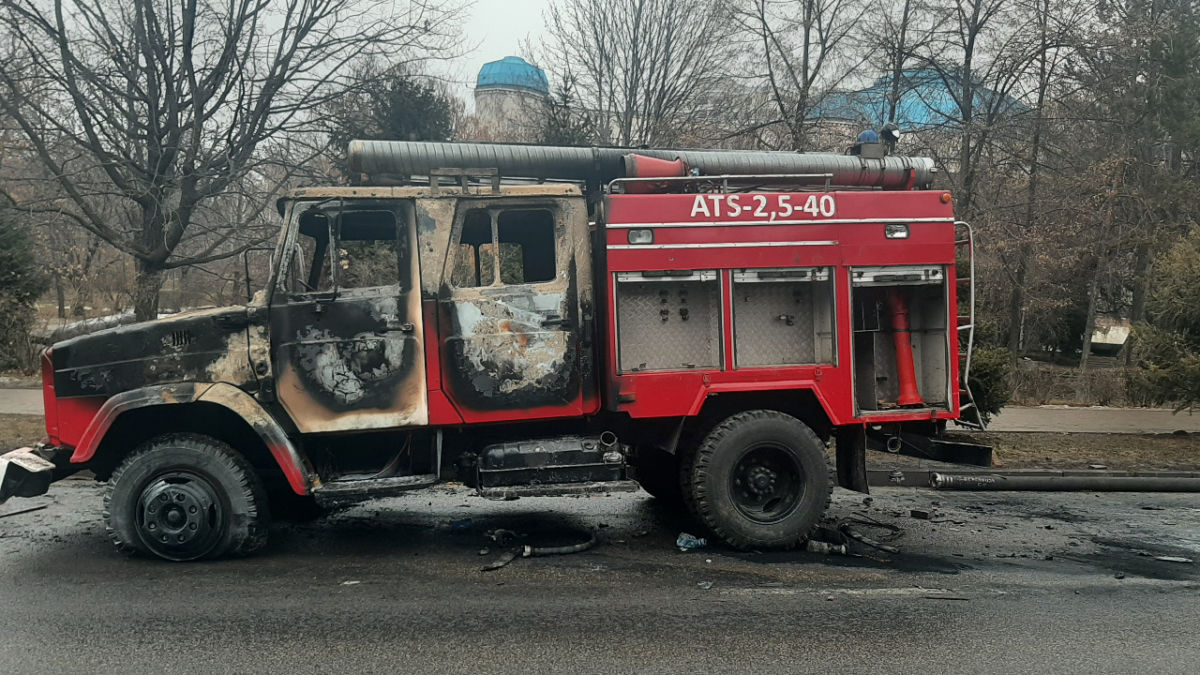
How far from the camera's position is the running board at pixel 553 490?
580cm

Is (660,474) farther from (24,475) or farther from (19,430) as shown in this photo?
(19,430)

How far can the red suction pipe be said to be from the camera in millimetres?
6458

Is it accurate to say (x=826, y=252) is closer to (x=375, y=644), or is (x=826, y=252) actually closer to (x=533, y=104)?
(x=375, y=644)

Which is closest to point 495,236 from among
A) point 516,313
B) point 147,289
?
point 516,313

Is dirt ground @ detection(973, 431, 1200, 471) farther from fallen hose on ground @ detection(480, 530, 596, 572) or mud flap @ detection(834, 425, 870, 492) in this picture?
fallen hose on ground @ detection(480, 530, 596, 572)

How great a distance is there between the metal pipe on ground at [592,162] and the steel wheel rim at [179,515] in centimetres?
246

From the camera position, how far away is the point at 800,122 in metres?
17.4

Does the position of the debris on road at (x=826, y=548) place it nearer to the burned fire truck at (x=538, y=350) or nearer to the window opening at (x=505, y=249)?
the burned fire truck at (x=538, y=350)

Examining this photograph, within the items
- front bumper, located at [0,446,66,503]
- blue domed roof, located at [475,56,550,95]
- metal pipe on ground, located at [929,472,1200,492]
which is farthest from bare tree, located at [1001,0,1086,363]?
front bumper, located at [0,446,66,503]

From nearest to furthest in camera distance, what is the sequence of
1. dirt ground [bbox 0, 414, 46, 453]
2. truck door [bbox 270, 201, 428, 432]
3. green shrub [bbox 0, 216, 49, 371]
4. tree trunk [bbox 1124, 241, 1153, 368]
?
truck door [bbox 270, 201, 428, 432], dirt ground [bbox 0, 414, 46, 453], green shrub [bbox 0, 216, 49, 371], tree trunk [bbox 1124, 241, 1153, 368]

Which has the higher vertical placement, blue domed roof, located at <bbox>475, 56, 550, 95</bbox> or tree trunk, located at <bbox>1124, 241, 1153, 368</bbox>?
blue domed roof, located at <bbox>475, 56, 550, 95</bbox>

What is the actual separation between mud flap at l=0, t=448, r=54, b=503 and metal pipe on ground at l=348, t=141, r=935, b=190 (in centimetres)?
294

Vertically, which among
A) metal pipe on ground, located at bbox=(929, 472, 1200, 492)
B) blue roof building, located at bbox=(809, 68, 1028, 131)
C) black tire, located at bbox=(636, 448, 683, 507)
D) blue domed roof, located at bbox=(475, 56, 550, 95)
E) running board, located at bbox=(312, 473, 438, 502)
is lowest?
metal pipe on ground, located at bbox=(929, 472, 1200, 492)

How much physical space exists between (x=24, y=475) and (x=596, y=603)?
3930mm
